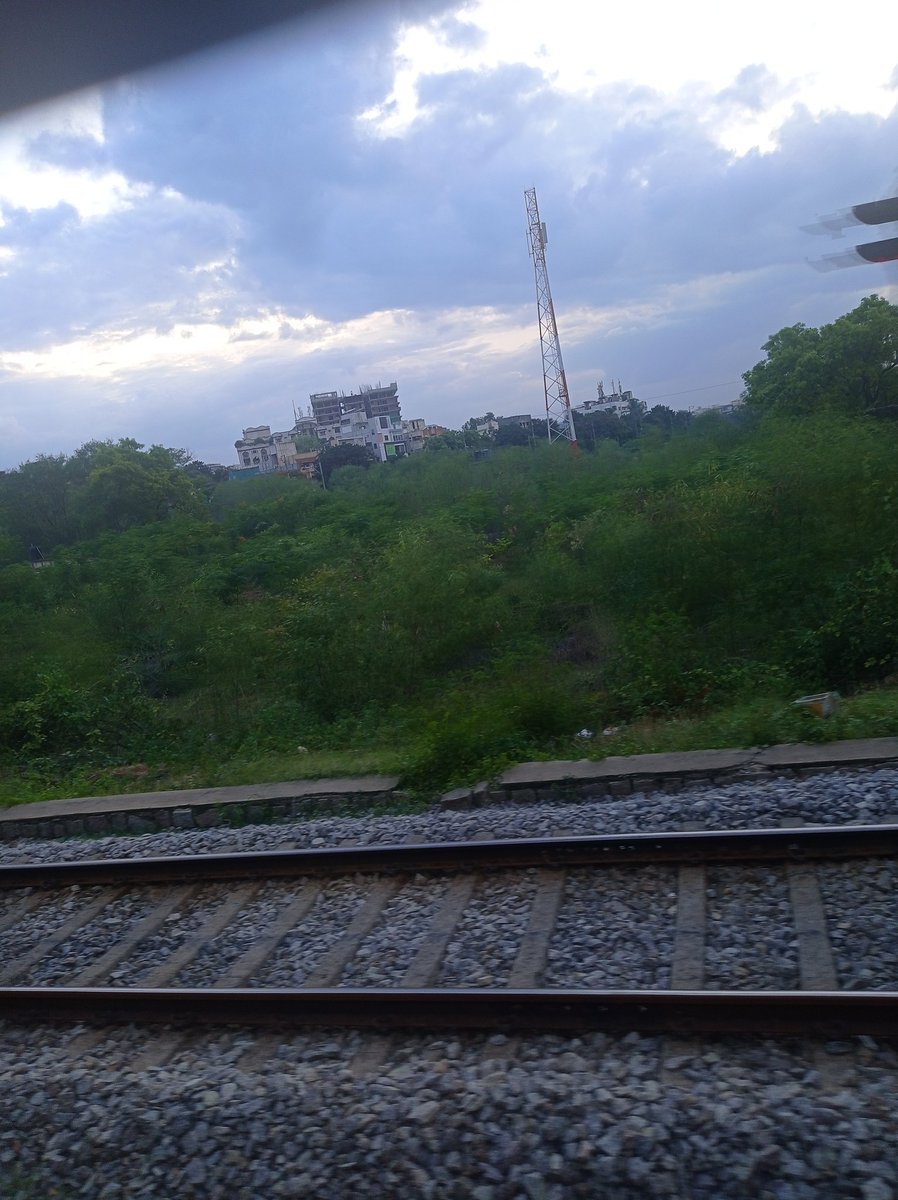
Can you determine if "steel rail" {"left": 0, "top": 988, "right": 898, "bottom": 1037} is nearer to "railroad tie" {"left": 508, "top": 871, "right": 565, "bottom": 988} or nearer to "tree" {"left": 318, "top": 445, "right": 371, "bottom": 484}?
"railroad tie" {"left": 508, "top": 871, "right": 565, "bottom": 988}

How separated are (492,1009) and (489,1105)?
1.90 ft

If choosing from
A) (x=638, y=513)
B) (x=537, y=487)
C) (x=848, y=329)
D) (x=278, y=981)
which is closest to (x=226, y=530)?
(x=537, y=487)

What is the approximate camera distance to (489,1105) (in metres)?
3.47

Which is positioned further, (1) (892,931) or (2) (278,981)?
(2) (278,981)

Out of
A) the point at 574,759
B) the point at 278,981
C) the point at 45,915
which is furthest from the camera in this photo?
the point at 574,759

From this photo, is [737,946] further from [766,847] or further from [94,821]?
[94,821]

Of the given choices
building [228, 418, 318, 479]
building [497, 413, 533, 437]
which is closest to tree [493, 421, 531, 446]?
building [497, 413, 533, 437]

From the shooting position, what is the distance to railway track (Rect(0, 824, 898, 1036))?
13.0 ft

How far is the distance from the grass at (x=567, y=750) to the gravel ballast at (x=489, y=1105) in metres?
2.37

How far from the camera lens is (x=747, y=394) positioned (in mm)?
22891

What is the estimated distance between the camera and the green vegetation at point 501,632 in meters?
8.86

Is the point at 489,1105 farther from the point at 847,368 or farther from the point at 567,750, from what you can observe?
the point at 847,368

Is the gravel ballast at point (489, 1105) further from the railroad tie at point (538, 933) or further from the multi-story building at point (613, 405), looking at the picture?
the multi-story building at point (613, 405)

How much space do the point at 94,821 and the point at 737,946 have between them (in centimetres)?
581
